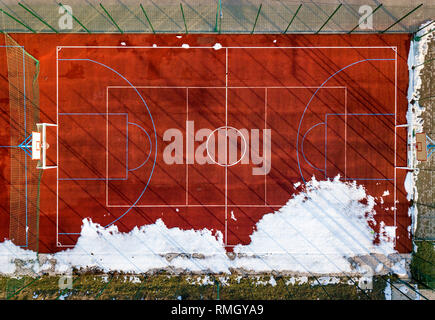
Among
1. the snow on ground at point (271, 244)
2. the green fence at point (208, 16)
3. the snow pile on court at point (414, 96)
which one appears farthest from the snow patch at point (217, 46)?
the snow pile on court at point (414, 96)

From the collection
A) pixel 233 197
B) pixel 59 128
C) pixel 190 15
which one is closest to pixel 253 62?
pixel 190 15

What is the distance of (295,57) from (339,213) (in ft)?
21.0

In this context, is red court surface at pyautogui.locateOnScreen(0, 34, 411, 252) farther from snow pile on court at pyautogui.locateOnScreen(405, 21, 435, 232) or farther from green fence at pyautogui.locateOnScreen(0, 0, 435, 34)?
green fence at pyautogui.locateOnScreen(0, 0, 435, 34)

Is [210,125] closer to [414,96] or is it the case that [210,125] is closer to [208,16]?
[208,16]

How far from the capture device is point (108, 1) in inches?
449

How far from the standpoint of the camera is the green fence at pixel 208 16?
11.4 metres

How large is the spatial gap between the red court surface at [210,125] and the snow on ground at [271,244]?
Answer: 40 centimetres

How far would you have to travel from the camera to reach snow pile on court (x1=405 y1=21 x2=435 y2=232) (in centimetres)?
1136

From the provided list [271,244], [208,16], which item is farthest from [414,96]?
[208,16]

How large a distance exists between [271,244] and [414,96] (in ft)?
26.7

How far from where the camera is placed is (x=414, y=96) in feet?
37.5

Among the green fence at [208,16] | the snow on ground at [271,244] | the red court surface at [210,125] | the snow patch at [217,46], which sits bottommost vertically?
the snow on ground at [271,244]

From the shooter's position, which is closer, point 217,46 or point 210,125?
point 217,46

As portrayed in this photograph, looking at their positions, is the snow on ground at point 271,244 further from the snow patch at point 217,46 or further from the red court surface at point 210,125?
the snow patch at point 217,46
